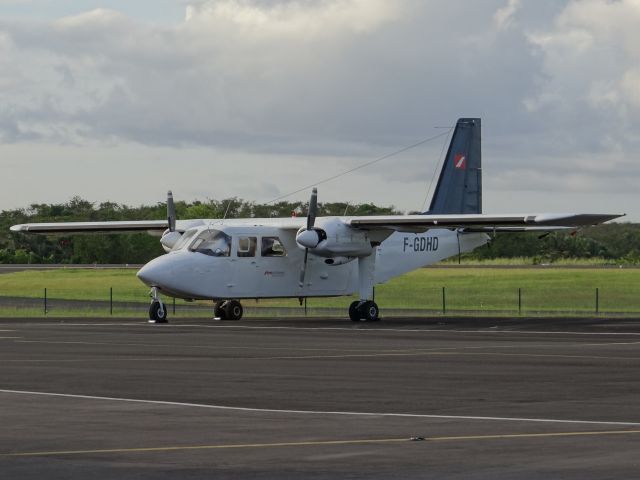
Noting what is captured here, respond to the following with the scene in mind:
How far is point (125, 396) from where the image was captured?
19.2m

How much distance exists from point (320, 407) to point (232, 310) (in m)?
28.6

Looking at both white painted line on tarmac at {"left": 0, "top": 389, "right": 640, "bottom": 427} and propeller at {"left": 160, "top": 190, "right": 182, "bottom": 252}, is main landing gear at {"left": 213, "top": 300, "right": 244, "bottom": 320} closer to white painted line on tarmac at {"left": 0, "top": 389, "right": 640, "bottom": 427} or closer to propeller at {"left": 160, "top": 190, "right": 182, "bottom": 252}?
propeller at {"left": 160, "top": 190, "right": 182, "bottom": 252}

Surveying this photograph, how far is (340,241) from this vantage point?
44.8 metres

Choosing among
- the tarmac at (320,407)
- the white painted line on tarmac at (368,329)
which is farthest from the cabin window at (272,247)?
the tarmac at (320,407)

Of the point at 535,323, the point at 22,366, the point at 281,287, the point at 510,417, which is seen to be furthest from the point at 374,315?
the point at 510,417

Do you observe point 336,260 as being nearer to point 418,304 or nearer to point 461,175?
point 461,175

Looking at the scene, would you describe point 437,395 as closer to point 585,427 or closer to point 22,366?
point 585,427

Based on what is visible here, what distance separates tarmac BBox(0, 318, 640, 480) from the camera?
12422 mm

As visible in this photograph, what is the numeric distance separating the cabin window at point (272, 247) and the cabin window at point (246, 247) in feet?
1.35

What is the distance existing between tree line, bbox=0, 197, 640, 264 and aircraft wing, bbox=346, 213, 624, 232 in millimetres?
64632

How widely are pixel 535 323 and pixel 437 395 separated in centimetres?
2300

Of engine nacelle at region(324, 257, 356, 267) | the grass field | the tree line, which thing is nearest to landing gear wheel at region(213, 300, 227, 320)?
engine nacelle at region(324, 257, 356, 267)

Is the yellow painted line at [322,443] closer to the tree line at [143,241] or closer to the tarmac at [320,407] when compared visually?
the tarmac at [320,407]

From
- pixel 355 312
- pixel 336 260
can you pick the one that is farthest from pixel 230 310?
pixel 355 312
